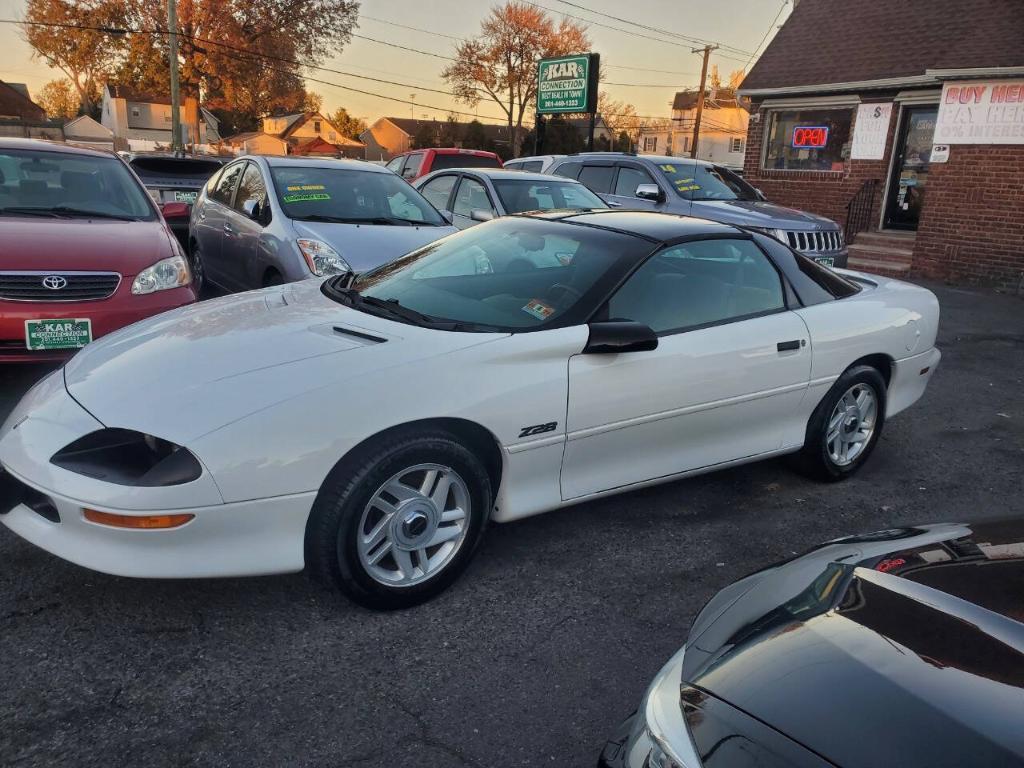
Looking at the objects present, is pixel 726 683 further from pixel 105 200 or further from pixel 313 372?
pixel 105 200

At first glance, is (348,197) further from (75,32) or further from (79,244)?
(75,32)

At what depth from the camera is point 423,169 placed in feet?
40.3

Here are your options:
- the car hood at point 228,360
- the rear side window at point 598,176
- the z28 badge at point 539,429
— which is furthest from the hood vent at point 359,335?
the rear side window at point 598,176

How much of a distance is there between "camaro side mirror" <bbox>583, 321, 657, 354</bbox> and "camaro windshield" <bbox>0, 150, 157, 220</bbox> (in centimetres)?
436

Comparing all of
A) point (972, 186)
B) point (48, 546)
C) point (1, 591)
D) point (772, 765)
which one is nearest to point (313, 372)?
point (48, 546)

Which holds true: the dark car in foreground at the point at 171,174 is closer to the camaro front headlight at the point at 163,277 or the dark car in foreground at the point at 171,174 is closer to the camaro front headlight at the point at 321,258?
the camaro front headlight at the point at 321,258

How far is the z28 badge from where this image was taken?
10.2 feet

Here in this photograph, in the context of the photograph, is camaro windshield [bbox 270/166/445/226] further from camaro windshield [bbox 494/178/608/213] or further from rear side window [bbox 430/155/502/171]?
rear side window [bbox 430/155/502/171]

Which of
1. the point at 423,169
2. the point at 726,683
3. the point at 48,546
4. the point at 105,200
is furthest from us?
the point at 423,169

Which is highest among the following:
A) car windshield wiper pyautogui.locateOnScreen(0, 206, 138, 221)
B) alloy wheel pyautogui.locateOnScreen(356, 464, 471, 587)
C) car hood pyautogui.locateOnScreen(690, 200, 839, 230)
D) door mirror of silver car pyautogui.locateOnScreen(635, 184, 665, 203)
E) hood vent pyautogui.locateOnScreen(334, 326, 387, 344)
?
door mirror of silver car pyautogui.locateOnScreen(635, 184, 665, 203)

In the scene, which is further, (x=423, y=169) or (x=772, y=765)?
(x=423, y=169)

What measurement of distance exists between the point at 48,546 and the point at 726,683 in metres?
2.24

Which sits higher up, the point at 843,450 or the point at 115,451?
the point at 115,451

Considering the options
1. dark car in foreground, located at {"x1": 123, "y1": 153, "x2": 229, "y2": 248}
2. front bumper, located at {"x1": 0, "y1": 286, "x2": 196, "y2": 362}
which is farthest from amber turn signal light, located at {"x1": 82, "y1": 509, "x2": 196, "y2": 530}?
dark car in foreground, located at {"x1": 123, "y1": 153, "x2": 229, "y2": 248}
